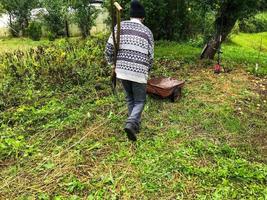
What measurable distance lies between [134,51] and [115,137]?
1.21 meters

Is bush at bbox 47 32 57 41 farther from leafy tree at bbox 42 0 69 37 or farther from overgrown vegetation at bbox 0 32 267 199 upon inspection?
overgrown vegetation at bbox 0 32 267 199

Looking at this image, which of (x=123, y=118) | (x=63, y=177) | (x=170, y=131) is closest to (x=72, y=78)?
(x=123, y=118)

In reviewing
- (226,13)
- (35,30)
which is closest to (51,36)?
(35,30)

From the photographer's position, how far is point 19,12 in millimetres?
17203

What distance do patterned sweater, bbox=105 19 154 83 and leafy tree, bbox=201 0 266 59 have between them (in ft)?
14.3

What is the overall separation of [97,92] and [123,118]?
125 cm

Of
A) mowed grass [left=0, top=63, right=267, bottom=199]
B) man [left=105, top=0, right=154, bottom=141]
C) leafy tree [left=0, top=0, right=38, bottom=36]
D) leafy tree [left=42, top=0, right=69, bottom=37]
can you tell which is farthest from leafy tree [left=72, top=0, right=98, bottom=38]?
man [left=105, top=0, right=154, bottom=141]

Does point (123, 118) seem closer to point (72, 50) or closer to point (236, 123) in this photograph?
point (236, 123)

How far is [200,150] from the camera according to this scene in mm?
4387

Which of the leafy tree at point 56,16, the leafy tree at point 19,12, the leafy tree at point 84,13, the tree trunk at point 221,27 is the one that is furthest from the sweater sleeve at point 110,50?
the leafy tree at point 19,12

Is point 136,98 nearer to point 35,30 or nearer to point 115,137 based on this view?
point 115,137

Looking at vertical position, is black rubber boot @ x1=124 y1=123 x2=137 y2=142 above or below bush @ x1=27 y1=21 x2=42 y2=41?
above

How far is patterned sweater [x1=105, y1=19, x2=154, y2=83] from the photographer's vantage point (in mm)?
4566

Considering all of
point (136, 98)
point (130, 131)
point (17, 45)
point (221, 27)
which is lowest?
point (17, 45)
